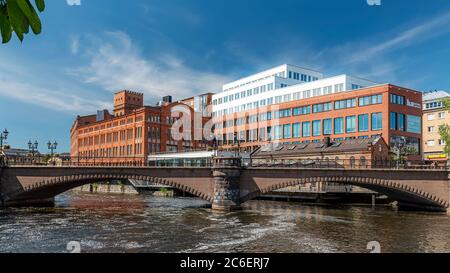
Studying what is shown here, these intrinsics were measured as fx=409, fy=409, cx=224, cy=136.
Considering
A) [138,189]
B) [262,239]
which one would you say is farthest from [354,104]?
[262,239]

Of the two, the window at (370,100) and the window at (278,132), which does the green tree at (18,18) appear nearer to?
the window at (370,100)

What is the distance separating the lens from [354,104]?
311 ft

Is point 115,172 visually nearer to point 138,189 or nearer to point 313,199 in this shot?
point 313,199

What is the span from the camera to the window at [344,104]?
95.2 m

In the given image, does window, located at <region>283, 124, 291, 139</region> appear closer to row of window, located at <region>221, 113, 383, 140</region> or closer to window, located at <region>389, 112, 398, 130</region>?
row of window, located at <region>221, 113, 383, 140</region>

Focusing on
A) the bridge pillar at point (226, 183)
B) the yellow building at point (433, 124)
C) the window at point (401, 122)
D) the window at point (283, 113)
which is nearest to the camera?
the bridge pillar at point (226, 183)

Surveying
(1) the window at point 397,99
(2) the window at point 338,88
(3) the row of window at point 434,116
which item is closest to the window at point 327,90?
(2) the window at point 338,88

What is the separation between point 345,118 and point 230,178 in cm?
5126

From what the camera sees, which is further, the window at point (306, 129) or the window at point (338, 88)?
the window at point (338, 88)

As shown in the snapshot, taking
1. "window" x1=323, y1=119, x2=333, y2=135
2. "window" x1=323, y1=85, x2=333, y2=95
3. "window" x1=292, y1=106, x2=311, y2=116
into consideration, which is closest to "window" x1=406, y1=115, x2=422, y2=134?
"window" x1=323, y1=119, x2=333, y2=135

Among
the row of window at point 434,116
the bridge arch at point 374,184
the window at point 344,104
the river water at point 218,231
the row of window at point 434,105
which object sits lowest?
the river water at point 218,231

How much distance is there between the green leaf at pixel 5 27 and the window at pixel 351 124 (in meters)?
96.7

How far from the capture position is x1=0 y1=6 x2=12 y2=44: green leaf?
130 inches
